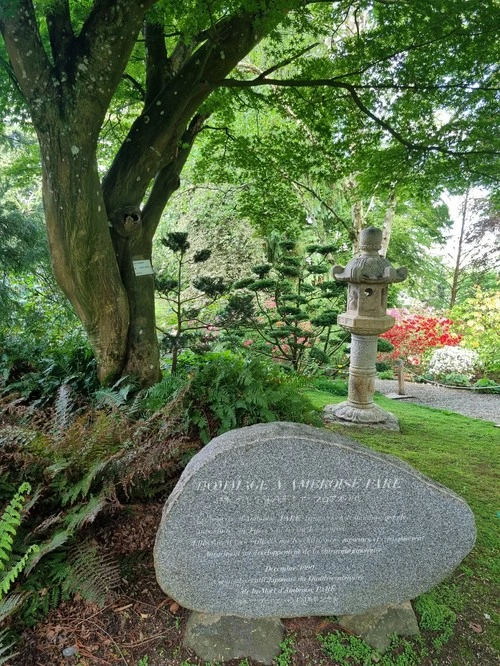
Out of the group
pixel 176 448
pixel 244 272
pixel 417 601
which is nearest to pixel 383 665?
pixel 417 601

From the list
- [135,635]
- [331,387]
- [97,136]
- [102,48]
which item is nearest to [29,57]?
[102,48]

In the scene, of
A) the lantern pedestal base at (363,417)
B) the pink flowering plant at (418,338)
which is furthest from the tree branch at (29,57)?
the pink flowering plant at (418,338)

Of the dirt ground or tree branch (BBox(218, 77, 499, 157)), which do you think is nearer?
the dirt ground

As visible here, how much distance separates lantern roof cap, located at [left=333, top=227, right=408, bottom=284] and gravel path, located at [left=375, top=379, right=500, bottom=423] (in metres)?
3.47

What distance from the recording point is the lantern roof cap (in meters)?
4.51

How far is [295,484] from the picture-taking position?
186 centimetres

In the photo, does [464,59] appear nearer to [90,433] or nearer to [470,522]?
[470,522]

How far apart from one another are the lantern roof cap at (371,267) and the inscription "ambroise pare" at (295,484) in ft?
9.93

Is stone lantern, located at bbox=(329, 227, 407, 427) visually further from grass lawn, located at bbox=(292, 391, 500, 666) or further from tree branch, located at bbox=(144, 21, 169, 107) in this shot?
tree branch, located at bbox=(144, 21, 169, 107)

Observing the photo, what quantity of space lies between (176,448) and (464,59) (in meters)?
4.28

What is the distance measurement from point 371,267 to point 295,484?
3.24 meters

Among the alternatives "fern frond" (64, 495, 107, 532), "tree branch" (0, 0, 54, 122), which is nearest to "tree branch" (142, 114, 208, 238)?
"tree branch" (0, 0, 54, 122)

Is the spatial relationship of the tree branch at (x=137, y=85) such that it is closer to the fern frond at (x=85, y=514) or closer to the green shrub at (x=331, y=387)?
the fern frond at (x=85, y=514)

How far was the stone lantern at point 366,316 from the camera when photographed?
14.9 feet
